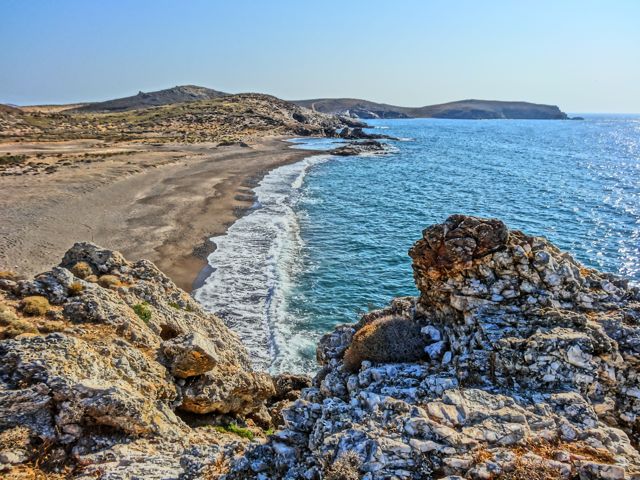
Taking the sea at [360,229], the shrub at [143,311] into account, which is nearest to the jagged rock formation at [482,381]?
the shrub at [143,311]

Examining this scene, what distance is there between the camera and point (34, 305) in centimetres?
1141

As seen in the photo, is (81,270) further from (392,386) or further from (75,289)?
(392,386)

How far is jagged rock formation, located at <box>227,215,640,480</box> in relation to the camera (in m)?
7.16

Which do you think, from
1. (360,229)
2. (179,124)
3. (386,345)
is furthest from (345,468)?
(179,124)

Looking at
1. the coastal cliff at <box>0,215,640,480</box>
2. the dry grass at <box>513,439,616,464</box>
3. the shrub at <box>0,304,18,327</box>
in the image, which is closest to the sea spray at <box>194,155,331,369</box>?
the coastal cliff at <box>0,215,640,480</box>

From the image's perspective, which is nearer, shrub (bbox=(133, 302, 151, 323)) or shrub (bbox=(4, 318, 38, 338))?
shrub (bbox=(4, 318, 38, 338))

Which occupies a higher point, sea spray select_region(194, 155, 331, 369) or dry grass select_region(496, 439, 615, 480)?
dry grass select_region(496, 439, 615, 480)

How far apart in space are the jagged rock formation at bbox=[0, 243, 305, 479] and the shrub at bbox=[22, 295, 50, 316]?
0.03 m

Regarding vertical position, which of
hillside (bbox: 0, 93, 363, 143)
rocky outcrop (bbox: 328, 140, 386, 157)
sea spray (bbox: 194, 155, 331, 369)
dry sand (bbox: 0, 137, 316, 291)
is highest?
hillside (bbox: 0, 93, 363, 143)

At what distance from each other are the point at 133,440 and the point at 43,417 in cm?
186

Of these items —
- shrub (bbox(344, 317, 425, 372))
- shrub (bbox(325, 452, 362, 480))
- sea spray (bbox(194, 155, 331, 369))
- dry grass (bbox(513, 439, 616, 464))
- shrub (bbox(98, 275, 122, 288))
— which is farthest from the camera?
sea spray (bbox(194, 155, 331, 369))

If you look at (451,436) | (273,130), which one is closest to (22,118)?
(273,130)

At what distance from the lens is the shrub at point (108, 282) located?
14078 millimetres

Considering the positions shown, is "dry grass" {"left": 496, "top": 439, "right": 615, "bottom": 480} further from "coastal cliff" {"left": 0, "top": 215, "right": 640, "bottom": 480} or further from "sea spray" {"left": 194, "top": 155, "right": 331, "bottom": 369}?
"sea spray" {"left": 194, "top": 155, "right": 331, "bottom": 369}
